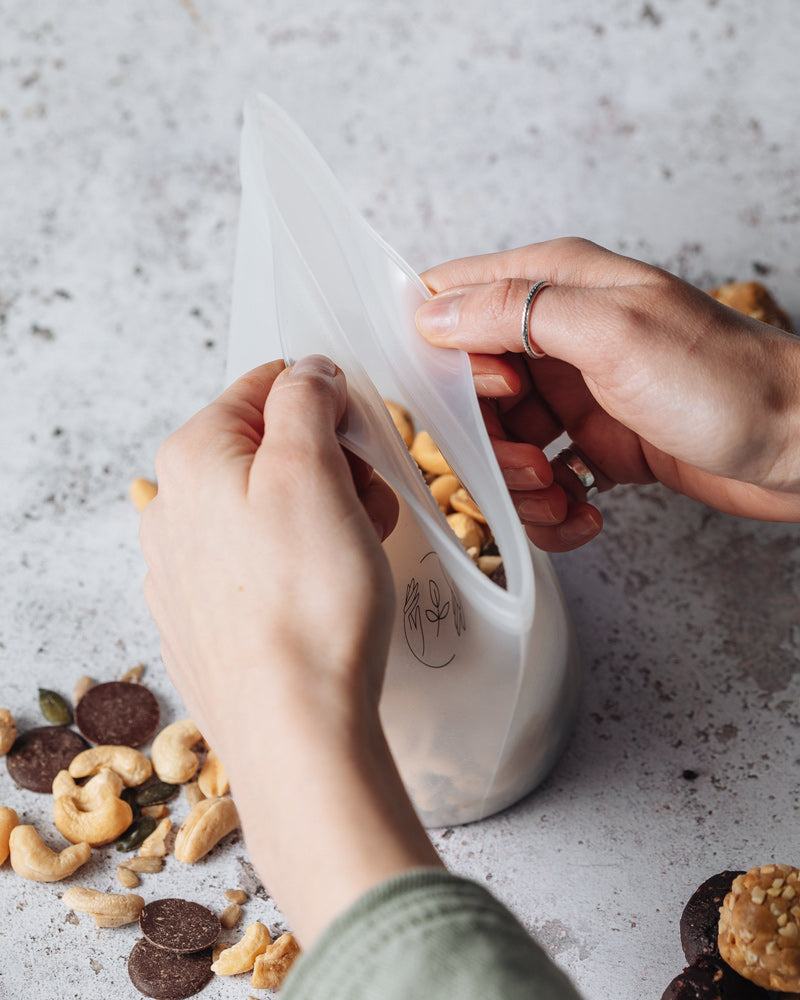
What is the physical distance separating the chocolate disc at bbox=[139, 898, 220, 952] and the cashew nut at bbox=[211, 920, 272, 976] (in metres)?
0.02

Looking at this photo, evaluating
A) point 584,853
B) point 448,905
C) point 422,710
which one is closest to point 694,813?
point 584,853

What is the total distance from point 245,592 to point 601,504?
0.51m

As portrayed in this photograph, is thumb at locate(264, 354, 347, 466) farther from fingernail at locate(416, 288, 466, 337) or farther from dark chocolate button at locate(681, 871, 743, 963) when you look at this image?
dark chocolate button at locate(681, 871, 743, 963)

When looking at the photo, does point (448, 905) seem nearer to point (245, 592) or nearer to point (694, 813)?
point (245, 592)

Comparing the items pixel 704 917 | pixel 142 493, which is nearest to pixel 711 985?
pixel 704 917

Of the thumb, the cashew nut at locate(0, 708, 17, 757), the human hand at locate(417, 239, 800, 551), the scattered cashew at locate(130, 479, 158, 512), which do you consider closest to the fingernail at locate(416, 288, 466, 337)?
the human hand at locate(417, 239, 800, 551)

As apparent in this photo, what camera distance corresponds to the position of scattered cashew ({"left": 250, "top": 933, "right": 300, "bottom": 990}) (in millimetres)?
614

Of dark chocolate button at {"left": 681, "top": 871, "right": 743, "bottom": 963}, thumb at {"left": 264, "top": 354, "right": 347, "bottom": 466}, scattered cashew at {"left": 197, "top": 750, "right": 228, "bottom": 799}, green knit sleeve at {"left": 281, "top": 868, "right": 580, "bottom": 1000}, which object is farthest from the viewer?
scattered cashew at {"left": 197, "top": 750, "right": 228, "bottom": 799}

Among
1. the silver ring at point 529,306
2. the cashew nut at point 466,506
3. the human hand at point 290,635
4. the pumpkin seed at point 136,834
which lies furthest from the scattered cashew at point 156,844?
the silver ring at point 529,306

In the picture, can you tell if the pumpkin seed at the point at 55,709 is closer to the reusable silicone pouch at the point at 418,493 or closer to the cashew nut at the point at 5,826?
the cashew nut at the point at 5,826

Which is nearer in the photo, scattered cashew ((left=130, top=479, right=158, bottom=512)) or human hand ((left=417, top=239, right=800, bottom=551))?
human hand ((left=417, top=239, right=800, bottom=551))

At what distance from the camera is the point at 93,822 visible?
0.69 m

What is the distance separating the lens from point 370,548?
1.51 feet

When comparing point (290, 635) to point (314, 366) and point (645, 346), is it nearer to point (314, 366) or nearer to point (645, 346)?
point (314, 366)
